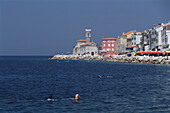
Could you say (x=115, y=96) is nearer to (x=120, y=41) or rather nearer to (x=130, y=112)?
(x=130, y=112)

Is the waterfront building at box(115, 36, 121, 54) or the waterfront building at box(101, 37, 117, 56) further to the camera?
the waterfront building at box(101, 37, 117, 56)

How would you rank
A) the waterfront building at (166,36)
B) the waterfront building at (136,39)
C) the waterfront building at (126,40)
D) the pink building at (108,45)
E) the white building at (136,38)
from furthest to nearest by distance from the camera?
the pink building at (108,45) < the waterfront building at (126,40) < the white building at (136,38) < the waterfront building at (136,39) < the waterfront building at (166,36)

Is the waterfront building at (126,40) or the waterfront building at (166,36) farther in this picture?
the waterfront building at (126,40)

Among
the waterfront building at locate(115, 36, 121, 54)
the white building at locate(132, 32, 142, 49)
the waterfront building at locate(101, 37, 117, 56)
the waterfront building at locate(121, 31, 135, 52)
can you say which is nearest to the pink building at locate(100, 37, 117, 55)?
the waterfront building at locate(101, 37, 117, 56)

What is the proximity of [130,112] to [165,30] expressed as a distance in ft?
280

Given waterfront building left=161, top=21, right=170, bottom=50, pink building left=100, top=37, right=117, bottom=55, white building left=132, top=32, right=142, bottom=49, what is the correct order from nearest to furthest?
waterfront building left=161, top=21, right=170, bottom=50 → white building left=132, top=32, right=142, bottom=49 → pink building left=100, top=37, right=117, bottom=55

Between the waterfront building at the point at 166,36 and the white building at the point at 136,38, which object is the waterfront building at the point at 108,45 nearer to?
the white building at the point at 136,38

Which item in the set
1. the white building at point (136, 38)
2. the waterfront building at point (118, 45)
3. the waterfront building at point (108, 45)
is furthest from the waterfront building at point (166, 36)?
the waterfront building at point (108, 45)

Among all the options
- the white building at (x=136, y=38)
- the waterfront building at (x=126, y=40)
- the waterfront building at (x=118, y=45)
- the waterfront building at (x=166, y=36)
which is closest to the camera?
the waterfront building at (x=166, y=36)

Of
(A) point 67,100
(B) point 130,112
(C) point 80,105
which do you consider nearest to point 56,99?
Answer: (A) point 67,100

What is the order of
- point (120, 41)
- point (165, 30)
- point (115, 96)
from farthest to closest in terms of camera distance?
1. point (120, 41)
2. point (165, 30)
3. point (115, 96)

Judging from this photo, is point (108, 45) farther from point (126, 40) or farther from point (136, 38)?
point (136, 38)

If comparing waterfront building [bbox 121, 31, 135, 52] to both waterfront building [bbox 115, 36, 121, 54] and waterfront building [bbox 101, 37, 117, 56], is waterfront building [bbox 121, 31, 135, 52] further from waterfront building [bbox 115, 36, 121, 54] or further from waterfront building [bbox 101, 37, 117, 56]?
waterfront building [bbox 101, 37, 117, 56]

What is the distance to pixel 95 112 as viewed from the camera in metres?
23.0
